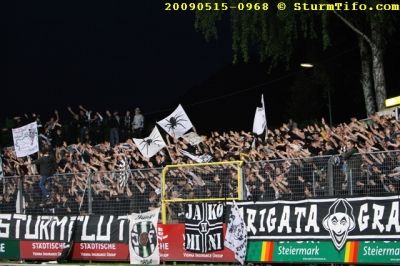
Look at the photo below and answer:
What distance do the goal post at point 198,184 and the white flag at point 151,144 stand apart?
5.02m

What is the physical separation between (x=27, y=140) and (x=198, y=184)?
28.6 ft

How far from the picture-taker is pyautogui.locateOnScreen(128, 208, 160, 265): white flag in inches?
679

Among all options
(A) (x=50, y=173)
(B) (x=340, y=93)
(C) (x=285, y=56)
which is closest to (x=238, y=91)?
(B) (x=340, y=93)

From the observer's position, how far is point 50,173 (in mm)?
19578

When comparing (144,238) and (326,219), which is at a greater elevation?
(326,219)

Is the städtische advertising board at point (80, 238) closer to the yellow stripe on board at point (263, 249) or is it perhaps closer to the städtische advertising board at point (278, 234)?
the städtische advertising board at point (278, 234)

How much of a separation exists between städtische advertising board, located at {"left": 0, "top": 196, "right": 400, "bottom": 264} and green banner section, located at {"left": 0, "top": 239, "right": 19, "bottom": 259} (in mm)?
272

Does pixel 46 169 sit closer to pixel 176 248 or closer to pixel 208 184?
pixel 176 248

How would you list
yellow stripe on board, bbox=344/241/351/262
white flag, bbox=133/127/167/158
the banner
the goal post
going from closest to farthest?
yellow stripe on board, bbox=344/241/351/262
the goal post
the banner
white flag, bbox=133/127/167/158

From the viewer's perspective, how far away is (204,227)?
1650cm

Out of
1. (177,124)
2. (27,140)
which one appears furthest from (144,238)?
(27,140)

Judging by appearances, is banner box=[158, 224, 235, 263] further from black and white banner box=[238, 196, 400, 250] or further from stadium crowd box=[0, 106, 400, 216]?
black and white banner box=[238, 196, 400, 250]

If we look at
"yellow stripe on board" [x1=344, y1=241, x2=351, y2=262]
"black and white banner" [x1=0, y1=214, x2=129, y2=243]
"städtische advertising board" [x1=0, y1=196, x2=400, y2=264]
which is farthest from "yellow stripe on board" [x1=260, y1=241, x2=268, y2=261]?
"black and white banner" [x1=0, y1=214, x2=129, y2=243]

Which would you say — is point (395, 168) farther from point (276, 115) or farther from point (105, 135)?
point (276, 115)
